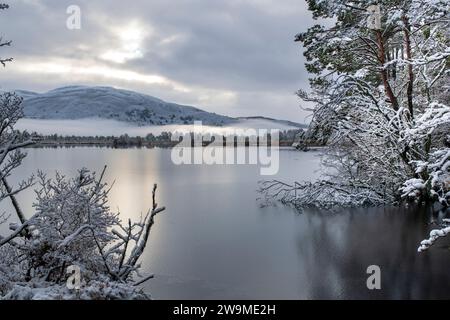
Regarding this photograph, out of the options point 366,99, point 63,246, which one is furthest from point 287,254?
point 366,99

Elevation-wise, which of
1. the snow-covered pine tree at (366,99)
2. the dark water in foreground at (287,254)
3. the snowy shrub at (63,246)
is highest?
the snow-covered pine tree at (366,99)

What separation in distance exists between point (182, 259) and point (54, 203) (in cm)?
531

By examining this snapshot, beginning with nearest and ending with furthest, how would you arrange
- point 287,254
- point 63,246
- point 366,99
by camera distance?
point 63,246 → point 287,254 → point 366,99

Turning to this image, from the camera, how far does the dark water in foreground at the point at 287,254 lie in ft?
32.5

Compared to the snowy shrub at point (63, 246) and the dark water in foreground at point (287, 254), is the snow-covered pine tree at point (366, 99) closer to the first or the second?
the dark water in foreground at point (287, 254)

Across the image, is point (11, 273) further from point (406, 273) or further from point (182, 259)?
point (406, 273)

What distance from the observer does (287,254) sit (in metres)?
13.1

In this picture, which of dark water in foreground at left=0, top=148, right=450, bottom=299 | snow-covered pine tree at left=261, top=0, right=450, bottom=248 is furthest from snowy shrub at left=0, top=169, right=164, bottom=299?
snow-covered pine tree at left=261, top=0, right=450, bottom=248

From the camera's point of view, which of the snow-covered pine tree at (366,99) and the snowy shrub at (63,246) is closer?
the snowy shrub at (63,246)

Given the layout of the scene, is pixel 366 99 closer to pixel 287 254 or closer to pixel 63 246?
pixel 287 254

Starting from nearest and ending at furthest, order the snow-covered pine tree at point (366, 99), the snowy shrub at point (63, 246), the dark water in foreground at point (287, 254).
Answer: the snowy shrub at point (63, 246)
the dark water in foreground at point (287, 254)
the snow-covered pine tree at point (366, 99)

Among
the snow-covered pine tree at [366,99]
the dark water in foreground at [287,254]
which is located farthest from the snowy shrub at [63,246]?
the snow-covered pine tree at [366,99]

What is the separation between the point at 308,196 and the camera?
22750 mm
